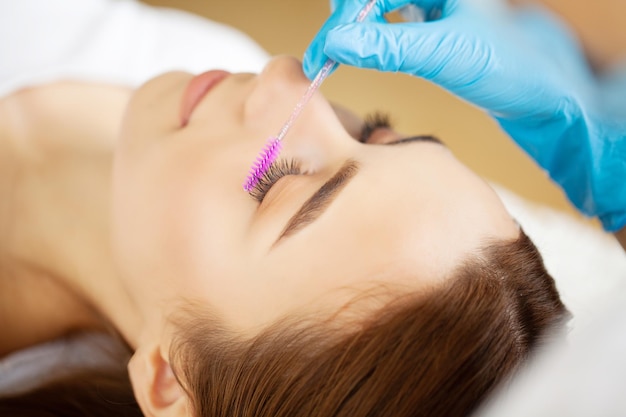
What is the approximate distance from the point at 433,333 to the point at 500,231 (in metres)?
0.16

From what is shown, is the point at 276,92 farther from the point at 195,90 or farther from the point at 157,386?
the point at 157,386

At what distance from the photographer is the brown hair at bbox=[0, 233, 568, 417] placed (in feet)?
2.23

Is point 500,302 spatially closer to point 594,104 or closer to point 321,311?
point 321,311

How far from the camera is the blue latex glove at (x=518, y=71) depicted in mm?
771

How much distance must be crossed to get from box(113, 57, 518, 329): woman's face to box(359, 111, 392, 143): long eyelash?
0.02 meters

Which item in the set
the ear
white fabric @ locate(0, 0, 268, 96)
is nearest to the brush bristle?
the ear

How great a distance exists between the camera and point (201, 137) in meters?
0.80

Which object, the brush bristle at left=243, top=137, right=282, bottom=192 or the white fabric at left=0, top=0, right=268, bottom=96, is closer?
the brush bristle at left=243, top=137, right=282, bottom=192

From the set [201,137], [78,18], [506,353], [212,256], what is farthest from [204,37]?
[506,353]

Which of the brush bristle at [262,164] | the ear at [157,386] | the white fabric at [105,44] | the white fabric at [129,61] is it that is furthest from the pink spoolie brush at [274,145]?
the white fabric at [105,44]

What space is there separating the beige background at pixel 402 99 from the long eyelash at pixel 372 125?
658 millimetres

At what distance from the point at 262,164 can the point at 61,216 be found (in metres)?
0.49

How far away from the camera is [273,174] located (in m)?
0.75

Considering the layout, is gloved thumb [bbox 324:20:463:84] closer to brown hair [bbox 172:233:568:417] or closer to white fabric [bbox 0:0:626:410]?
brown hair [bbox 172:233:568:417]
